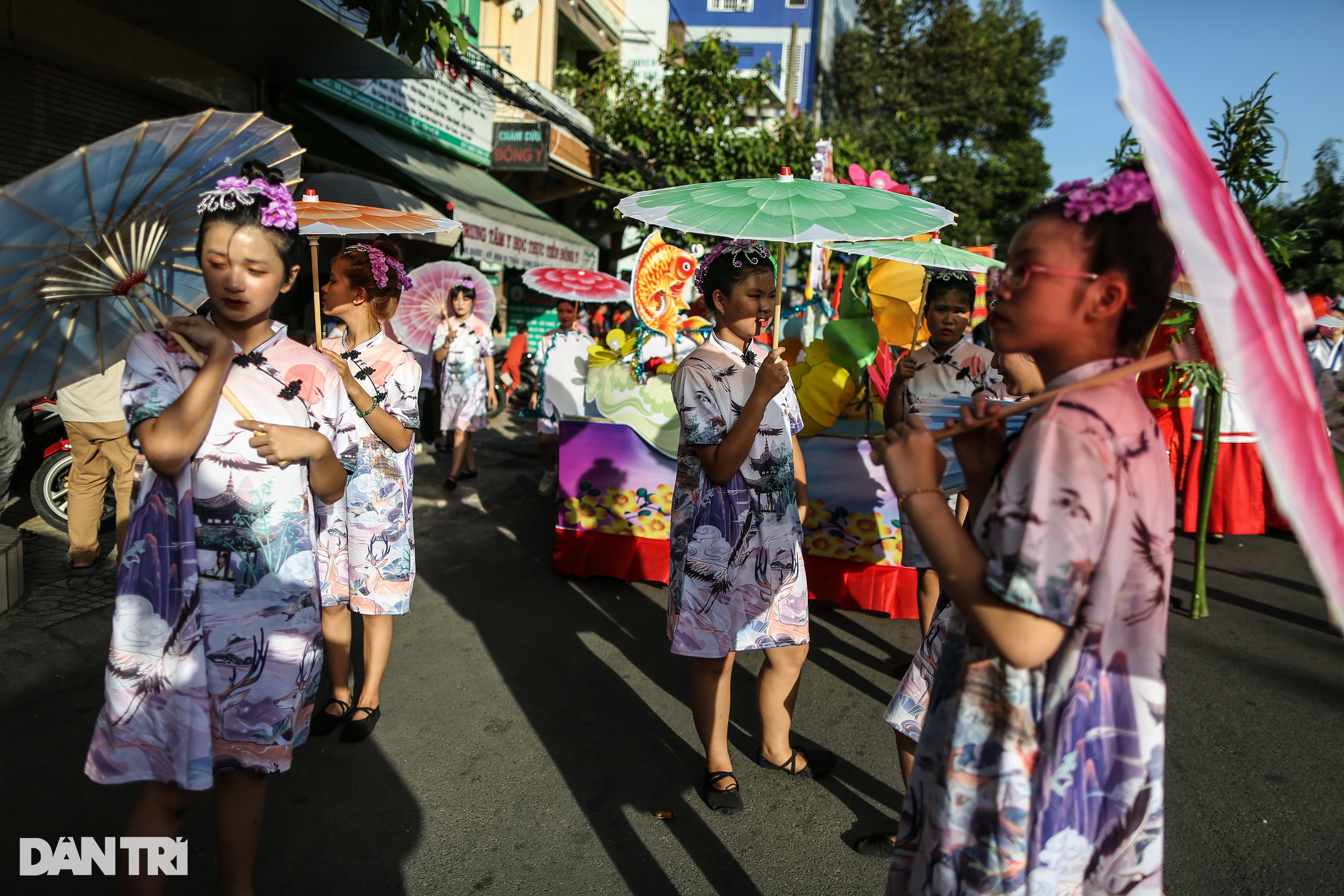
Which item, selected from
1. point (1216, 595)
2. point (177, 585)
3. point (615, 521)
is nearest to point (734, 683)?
point (615, 521)

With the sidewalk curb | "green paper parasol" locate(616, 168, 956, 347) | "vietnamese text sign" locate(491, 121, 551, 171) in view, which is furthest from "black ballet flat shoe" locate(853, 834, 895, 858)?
"vietnamese text sign" locate(491, 121, 551, 171)

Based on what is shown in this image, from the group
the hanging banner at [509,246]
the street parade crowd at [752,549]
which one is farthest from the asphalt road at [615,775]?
the hanging banner at [509,246]

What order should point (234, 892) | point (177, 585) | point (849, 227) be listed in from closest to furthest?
point (177, 585), point (234, 892), point (849, 227)

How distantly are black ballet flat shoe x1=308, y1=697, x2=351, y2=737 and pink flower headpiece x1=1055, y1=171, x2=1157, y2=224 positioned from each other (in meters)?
3.00

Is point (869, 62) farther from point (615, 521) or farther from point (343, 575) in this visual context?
point (343, 575)

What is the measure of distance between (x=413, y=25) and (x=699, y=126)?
8.84 meters

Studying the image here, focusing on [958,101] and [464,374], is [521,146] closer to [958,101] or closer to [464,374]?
[464,374]

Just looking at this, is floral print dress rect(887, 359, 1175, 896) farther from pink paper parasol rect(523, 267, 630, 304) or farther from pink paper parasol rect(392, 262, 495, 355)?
pink paper parasol rect(523, 267, 630, 304)

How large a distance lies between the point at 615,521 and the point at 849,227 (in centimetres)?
290

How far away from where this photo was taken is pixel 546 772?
2.95 metres

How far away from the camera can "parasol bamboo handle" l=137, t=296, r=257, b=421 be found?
5.71 ft

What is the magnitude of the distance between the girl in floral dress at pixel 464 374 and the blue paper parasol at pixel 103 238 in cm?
501

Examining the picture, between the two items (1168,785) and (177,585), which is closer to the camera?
(177,585)

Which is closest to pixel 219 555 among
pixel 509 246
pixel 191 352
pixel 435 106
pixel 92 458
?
pixel 191 352
